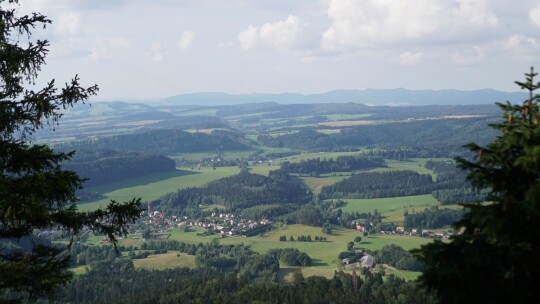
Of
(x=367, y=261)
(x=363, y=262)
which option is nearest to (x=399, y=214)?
(x=367, y=261)

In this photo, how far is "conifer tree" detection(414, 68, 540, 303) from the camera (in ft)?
29.7

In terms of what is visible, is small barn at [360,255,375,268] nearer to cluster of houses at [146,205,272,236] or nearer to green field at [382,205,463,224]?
green field at [382,205,463,224]

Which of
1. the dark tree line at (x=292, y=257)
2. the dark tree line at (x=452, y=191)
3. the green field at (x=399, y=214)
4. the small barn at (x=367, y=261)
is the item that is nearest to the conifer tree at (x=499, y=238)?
the small barn at (x=367, y=261)

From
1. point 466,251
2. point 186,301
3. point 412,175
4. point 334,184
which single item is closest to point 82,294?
point 186,301

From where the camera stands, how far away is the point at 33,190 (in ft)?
38.0

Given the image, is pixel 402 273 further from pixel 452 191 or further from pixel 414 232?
pixel 452 191

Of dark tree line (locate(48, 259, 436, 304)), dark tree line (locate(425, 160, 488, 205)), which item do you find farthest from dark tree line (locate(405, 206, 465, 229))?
dark tree line (locate(48, 259, 436, 304))

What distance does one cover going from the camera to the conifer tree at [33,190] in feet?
36.0

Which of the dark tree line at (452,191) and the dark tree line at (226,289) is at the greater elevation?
the dark tree line at (226,289)

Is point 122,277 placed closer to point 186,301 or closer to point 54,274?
point 186,301

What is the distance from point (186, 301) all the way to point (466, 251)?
60718 millimetres

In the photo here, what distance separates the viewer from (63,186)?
471 inches

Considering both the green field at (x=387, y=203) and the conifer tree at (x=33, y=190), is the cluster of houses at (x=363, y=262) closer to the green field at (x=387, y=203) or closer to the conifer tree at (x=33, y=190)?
the green field at (x=387, y=203)

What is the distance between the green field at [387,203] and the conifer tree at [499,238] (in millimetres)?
146987
